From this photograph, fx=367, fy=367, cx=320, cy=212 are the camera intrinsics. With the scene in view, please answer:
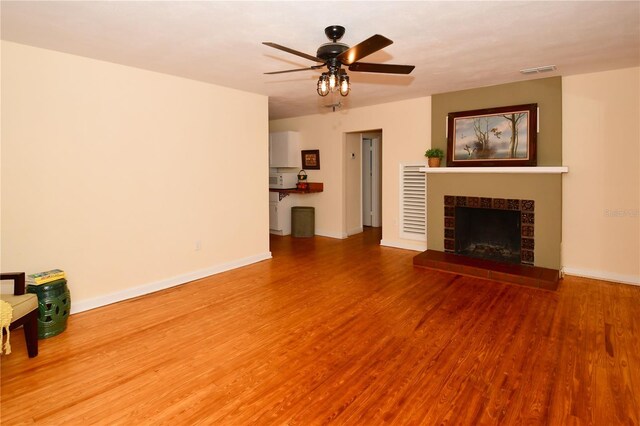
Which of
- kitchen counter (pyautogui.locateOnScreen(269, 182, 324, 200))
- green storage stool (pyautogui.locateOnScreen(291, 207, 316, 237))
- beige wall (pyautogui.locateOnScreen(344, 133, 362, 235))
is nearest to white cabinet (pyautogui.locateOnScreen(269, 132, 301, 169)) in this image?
kitchen counter (pyautogui.locateOnScreen(269, 182, 324, 200))

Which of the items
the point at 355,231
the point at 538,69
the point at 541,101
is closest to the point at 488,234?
the point at 541,101

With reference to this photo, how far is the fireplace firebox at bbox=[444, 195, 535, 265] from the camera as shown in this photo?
5.00 metres

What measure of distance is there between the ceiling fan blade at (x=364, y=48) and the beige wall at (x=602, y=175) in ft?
11.4

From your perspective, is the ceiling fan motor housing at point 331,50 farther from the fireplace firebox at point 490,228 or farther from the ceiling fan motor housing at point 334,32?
the fireplace firebox at point 490,228

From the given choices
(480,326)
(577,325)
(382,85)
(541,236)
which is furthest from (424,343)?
(382,85)

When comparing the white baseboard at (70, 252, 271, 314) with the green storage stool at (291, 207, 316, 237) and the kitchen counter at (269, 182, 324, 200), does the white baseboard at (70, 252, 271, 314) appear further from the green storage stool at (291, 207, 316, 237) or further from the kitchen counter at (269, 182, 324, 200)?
the kitchen counter at (269, 182, 324, 200)

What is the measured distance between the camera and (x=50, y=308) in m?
3.16

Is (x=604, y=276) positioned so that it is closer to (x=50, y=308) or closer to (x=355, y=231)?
(x=355, y=231)

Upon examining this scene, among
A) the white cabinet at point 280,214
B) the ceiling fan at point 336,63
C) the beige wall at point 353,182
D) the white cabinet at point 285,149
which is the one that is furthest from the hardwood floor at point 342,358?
the white cabinet at point 285,149

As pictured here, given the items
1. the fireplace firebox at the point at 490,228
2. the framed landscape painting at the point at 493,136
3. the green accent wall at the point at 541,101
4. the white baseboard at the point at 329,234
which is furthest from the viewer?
the white baseboard at the point at 329,234

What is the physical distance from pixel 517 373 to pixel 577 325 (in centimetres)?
123

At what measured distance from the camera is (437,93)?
5.63m

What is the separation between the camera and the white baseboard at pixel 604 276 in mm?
4426

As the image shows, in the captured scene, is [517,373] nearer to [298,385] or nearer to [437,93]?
[298,385]
